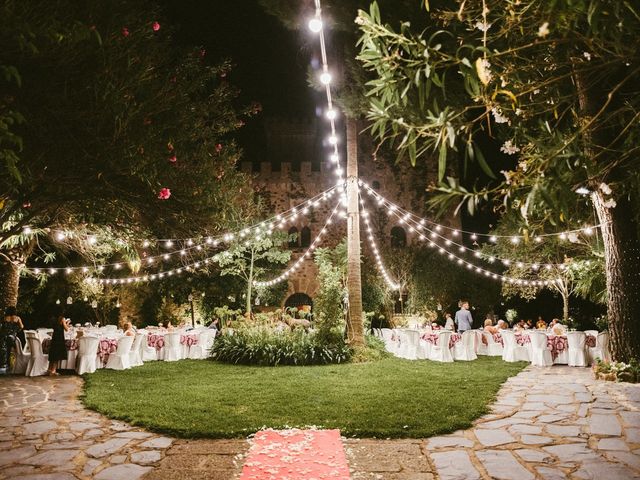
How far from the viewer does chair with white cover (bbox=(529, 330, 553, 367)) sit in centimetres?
→ 905

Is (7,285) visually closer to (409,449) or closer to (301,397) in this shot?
(301,397)

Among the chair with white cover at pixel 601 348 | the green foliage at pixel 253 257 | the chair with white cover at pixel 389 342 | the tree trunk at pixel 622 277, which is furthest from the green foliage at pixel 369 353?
the green foliage at pixel 253 257

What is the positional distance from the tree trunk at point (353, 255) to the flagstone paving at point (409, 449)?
4378 millimetres

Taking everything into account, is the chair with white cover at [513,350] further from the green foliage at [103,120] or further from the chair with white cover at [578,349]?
the green foliage at [103,120]

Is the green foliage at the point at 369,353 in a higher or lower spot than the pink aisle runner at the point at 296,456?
higher

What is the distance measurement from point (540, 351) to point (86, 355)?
9119 millimetres

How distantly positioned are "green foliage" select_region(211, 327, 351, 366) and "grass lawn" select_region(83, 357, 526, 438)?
45cm

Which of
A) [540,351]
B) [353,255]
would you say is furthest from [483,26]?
[540,351]

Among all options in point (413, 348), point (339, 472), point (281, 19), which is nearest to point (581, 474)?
point (339, 472)

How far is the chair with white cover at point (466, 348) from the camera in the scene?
10.0 m

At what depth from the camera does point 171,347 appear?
419 inches

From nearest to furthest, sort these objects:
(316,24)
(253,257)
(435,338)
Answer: (316,24), (435,338), (253,257)

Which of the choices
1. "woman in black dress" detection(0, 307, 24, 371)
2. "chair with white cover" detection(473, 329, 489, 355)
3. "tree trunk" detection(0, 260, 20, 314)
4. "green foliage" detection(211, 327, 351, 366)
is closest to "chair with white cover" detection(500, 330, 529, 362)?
"chair with white cover" detection(473, 329, 489, 355)

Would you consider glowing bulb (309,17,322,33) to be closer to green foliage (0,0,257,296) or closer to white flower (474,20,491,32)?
green foliage (0,0,257,296)
